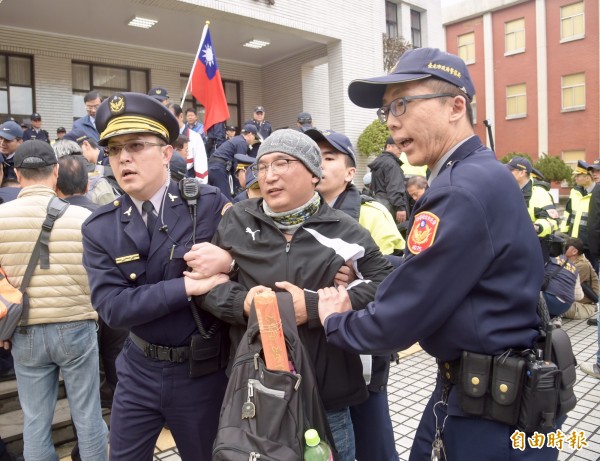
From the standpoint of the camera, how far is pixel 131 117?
2.34m

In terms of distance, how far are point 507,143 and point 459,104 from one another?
2928cm

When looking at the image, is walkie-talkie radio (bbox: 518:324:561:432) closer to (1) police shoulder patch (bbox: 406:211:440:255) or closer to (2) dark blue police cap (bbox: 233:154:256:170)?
(1) police shoulder patch (bbox: 406:211:440:255)

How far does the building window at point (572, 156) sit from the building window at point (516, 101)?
3.21 m

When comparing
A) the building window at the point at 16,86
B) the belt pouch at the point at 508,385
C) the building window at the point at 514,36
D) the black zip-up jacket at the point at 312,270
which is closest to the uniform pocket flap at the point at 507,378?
the belt pouch at the point at 508,385

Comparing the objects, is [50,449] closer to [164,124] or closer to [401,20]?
[164,124]

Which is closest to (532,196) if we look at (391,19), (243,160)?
(243,160)

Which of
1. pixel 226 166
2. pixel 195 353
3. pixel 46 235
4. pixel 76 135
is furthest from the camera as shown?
pixel 226 166

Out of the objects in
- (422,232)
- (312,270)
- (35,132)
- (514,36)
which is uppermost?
(514,36)

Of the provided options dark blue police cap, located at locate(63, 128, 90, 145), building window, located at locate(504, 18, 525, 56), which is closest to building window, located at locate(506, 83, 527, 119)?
building window, located at locate(504, 18, 525, 56)

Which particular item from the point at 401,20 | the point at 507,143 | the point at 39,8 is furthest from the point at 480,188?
the point at 507,143

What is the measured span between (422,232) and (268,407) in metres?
A: 0.81

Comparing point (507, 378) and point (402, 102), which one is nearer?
point (507, 378)

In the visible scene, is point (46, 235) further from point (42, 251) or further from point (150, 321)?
point (150, 321)

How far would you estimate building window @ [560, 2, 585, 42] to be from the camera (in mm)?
25203
